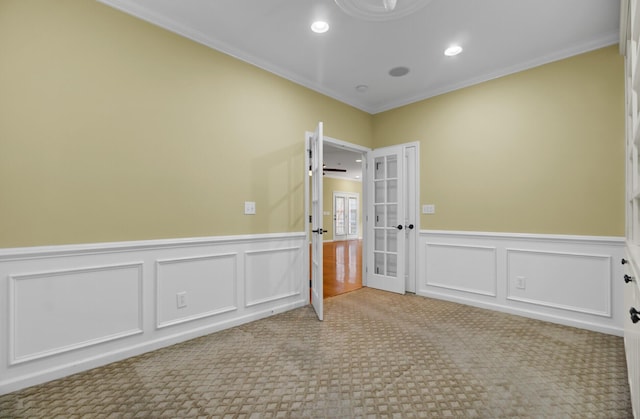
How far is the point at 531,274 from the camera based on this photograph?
124 inches

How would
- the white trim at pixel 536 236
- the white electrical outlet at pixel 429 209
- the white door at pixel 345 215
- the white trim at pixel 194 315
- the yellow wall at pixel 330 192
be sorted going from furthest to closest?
the white door at pixel 345 215
the yellow wall at pixel 330 192
the white electrical outlet at pixel 429 209
the white trim at pixel 536 236
the white trim at pixel 194 315

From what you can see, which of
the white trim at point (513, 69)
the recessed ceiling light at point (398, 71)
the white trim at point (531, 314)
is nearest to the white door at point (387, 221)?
the white trim at point (531, 314)

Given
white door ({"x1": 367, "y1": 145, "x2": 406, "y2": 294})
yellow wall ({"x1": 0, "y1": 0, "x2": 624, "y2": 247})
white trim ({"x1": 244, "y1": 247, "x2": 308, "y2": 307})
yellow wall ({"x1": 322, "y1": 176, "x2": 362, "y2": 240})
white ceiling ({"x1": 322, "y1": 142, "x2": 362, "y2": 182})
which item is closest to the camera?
yellow wall ({"x1": 0, "y1": 0, "x2": 624, "y2": 247})

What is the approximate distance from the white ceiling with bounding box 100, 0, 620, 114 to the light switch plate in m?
1.46

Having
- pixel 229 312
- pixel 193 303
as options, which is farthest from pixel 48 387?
pixel 229 312

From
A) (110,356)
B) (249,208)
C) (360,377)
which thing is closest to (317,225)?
(249,208)

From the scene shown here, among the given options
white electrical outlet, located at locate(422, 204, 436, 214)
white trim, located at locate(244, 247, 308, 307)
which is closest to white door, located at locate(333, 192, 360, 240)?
white electrical outlet, located at locate(422, 204, 436, 214)

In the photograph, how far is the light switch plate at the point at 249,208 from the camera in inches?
120

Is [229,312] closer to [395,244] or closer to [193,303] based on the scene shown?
[193,303]

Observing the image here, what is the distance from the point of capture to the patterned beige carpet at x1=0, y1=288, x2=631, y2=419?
171cm

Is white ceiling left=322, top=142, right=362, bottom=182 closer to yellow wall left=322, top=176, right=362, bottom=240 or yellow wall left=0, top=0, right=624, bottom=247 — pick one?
yellow wall left=322, top=176, right=362, bottom=240

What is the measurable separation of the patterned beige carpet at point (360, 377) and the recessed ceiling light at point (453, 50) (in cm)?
267

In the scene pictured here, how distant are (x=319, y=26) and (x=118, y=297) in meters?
2.70

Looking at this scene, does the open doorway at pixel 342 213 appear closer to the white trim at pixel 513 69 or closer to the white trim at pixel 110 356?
the white trim at pixel 513 69
